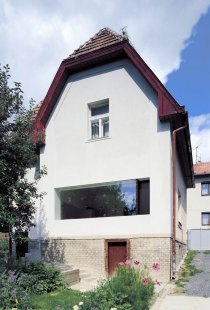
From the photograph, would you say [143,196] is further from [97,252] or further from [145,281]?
[145,281]

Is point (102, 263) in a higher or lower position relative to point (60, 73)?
lower

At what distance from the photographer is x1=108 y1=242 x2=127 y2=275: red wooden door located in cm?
1162

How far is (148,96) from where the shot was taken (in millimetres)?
11898

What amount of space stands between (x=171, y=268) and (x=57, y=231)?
14.9 ft

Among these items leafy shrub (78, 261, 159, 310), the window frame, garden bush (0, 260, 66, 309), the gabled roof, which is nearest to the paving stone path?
leafy shrub (78, 261, 159, 310)

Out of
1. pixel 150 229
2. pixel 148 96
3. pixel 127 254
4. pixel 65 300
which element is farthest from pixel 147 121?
pixel 65 300

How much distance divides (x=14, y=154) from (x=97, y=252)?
464cm

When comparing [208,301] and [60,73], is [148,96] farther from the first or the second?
[208,301]

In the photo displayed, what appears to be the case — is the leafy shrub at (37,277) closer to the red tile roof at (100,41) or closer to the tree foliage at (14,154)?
the tree foliage at (14,154)

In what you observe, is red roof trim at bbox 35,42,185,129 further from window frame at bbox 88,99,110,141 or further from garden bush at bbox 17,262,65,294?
garden bush at bbox 17,262,65,294

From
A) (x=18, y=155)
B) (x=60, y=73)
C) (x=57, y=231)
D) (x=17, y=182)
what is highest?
(x=60, y=73)

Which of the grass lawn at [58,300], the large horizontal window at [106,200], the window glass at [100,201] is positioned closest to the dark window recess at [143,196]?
the large horizontal window at [106,200]

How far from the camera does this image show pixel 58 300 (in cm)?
Result: 804

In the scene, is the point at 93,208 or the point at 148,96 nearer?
the point at 148,96
